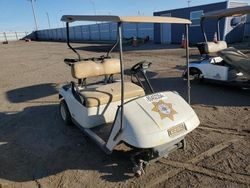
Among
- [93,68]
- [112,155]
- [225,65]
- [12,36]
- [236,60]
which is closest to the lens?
[112,155]

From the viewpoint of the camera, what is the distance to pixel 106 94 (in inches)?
143

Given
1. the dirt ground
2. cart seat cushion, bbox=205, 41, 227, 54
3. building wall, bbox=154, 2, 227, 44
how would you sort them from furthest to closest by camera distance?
building wall, bbox=154, 2, 227, 44
cart seat cushion, bbox=205, 41, 227, 54
the dirt ground

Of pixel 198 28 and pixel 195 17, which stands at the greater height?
pixel 195 17

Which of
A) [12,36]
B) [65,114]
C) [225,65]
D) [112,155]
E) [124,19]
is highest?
[124,19]

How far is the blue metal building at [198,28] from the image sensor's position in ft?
52.2

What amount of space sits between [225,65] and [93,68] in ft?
11.2

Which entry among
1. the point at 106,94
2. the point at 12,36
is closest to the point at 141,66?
the point at 106,94

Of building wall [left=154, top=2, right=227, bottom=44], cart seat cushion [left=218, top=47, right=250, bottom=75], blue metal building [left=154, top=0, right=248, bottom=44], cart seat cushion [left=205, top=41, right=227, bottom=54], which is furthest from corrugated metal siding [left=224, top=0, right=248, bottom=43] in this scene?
cart seat cushion [left=218, top=47, right=250, bottom=75]

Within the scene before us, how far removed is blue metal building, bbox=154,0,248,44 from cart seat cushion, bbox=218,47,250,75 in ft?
37.2

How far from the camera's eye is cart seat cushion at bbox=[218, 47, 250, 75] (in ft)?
17.4

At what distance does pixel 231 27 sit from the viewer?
1641cm

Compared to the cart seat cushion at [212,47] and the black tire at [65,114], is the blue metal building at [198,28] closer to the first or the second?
the cart seat cushion at [212,47]

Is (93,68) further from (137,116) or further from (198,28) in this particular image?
(198,28)

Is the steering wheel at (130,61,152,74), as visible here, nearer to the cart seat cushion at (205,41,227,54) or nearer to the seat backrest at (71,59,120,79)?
the seat backrest at (71,59,120,79)
